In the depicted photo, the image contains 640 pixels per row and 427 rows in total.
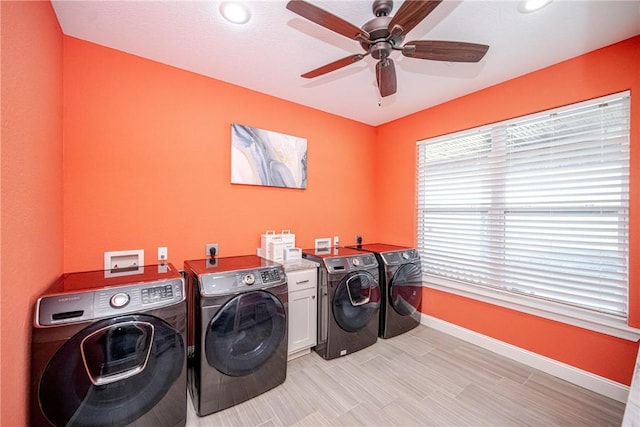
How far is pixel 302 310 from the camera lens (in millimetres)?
2262

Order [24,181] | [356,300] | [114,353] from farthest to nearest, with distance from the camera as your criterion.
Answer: [356,300] < [114,353] < [24,181]

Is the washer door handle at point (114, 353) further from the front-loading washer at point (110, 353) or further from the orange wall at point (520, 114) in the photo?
the orange wall at point (520, 114)

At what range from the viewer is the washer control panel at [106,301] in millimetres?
1229

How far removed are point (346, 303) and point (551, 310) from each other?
170cm

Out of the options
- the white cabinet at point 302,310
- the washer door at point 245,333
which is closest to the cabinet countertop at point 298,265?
the white cabinet at point 302,310

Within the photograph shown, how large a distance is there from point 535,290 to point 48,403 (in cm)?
335

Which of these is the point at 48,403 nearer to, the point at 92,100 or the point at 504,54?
the point at 92,100

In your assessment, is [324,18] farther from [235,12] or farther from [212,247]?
[212,247]

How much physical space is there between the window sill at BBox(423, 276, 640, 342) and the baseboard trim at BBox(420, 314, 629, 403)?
36 cm

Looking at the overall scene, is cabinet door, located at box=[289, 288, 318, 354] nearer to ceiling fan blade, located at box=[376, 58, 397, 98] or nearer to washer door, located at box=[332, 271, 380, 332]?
washer door, located at box=[332, 271, 380, 332]

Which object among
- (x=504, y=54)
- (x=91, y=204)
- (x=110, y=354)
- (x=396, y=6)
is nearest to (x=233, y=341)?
(x=110, y=354)

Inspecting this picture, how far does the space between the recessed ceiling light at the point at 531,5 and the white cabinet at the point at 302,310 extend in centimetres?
228

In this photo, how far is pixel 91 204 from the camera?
1.84 meters

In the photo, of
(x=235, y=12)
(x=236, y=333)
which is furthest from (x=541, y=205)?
(x=235, y=12)
